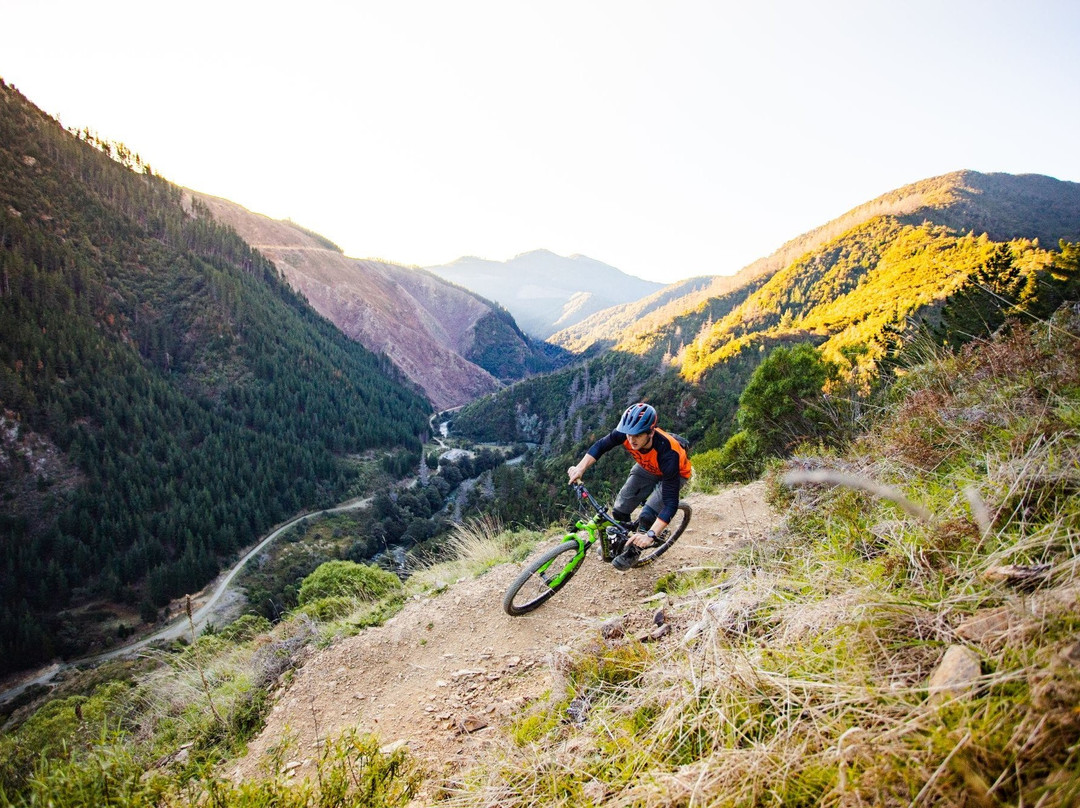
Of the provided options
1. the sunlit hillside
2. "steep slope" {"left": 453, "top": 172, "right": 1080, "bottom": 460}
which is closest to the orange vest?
"steep slope" {"left": 453, "top": 172, "right": 1080, "bottom": 460}

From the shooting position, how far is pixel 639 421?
427cm

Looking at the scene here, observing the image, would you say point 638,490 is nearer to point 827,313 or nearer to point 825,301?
point 827,313

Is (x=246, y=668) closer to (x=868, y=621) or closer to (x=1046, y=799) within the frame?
(x=868, y=621)

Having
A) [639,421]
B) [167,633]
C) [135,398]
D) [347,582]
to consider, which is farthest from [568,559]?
[135,398]

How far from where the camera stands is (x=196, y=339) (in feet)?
214

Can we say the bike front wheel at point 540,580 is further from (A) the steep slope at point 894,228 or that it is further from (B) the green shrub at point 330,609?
(A) the steep slope at point 894,228

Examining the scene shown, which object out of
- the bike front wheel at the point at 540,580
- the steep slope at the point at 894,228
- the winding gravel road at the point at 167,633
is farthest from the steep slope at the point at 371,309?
the bike front wheel at the point at 540,580

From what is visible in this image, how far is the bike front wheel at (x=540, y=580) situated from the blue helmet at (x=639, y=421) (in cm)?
143

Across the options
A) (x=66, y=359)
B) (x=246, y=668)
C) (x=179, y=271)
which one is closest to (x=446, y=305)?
(x=179, y=271)

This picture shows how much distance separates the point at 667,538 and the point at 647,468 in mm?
1250

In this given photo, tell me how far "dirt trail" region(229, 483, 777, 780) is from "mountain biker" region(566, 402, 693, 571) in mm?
507

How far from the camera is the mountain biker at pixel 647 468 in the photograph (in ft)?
14.0

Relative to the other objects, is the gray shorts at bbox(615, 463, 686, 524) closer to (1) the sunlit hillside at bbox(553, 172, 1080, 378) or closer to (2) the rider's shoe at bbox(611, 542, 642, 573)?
(2) the rider's shoe at bbox(611, 542, 642, 573)

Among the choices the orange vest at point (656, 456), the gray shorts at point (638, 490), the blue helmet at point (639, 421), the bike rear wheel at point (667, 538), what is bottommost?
the bike rear wheel at point (667, 538)
